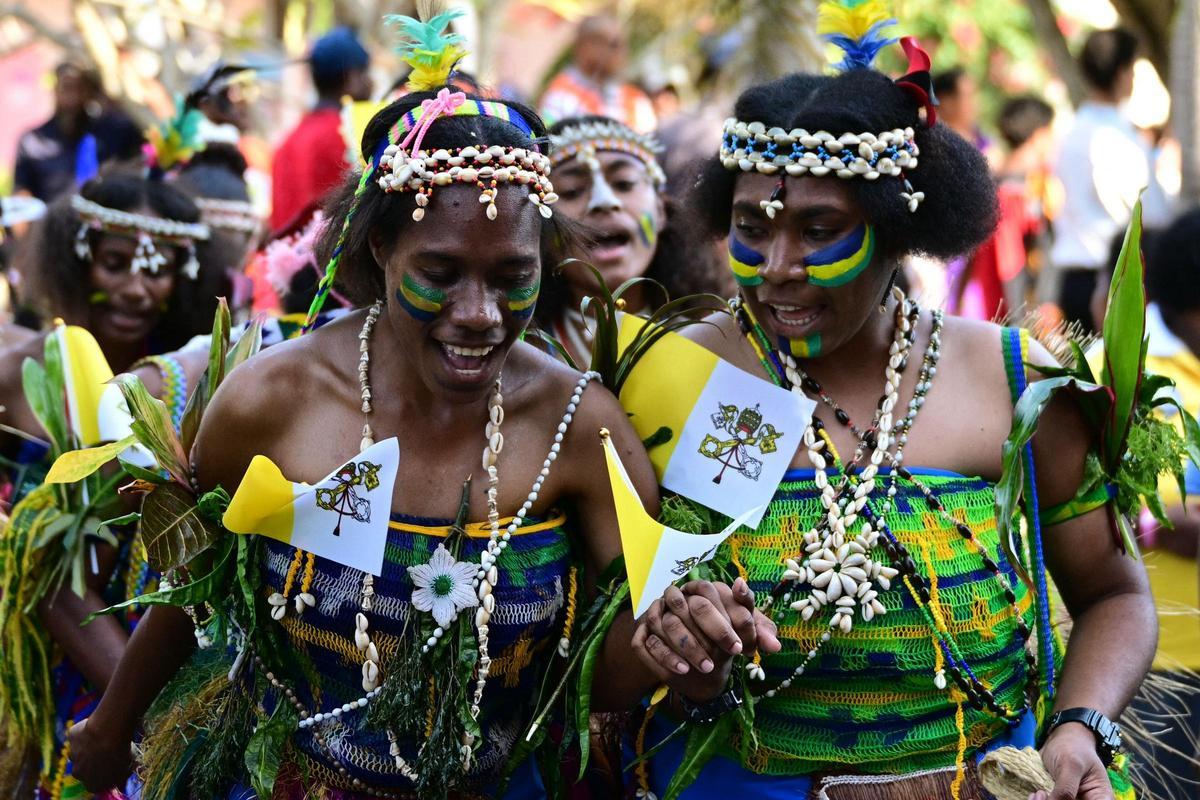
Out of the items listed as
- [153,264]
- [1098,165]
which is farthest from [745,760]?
[1098,165]

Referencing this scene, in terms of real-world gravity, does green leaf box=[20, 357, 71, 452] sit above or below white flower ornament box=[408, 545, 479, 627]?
below

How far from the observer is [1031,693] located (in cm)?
301

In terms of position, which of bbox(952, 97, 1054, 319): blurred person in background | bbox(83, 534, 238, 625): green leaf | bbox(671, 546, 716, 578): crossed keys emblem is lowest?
bbox(952, 97, 1054, 319): blurred person in background

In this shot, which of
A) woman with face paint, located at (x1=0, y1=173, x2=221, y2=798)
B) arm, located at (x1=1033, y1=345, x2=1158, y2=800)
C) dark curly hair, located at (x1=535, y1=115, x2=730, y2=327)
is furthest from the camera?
dark curly hair, located at (x1=535, y1=115, x2=730, y2=327)

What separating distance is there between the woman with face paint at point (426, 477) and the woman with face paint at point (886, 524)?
0.30m

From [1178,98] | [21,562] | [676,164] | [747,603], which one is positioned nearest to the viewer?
[747,603]

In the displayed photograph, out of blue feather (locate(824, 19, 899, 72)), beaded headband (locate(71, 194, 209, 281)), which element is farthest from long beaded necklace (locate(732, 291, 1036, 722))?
beaded headband (locate(71, 194, 209, 281))

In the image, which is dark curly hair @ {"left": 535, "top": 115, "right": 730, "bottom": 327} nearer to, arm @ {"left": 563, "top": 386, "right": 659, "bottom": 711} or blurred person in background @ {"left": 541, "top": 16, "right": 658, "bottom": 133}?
arm @ {"left": 563, "top": 386, "right": 659, "bottom": 711}

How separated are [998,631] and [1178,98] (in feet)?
15.9

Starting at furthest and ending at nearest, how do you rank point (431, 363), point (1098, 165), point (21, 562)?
point (1098, 165) < point (21, 562) < point (431, 363)

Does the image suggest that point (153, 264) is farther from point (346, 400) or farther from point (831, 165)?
point (831, 165)

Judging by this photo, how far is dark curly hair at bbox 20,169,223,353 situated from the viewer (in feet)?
14.3

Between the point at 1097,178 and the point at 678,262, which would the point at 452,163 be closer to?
the point at 678,262

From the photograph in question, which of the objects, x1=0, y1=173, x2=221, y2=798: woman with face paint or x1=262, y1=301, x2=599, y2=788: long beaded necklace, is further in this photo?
x1=0, y1=173, x2=221, y2=798: woman with face paint
